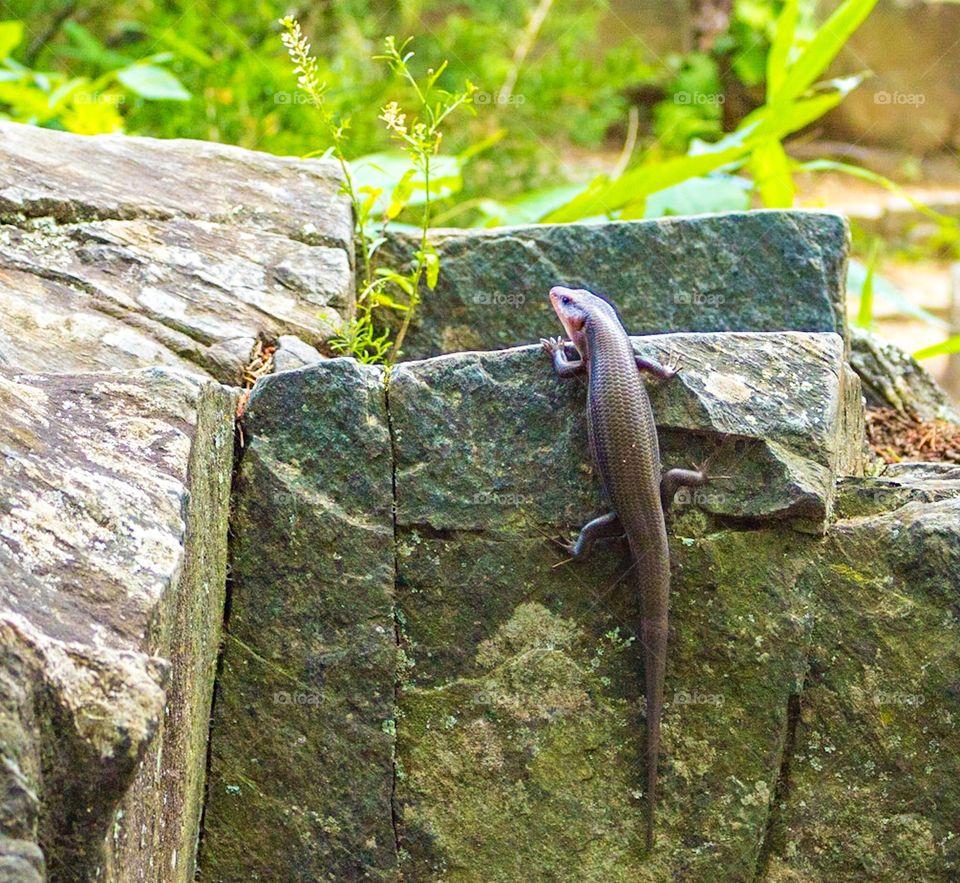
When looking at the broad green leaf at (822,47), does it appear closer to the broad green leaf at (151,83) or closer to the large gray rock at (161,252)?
the large gray rock at (161,252)

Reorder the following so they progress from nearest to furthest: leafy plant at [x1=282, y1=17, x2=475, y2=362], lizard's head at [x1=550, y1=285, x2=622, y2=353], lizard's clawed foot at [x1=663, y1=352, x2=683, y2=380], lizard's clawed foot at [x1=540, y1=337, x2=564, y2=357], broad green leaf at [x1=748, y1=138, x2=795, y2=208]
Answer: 1. lizard's clawed foot at [x1=663, y1=352, x2=683, y2=380]
2. lizard's clawed foot at [x1=540, y1=337, x2=564, y2=357]
3. leafy plant at [x1=282, y1=17, x2=475, y2=362]
4. lizard's head at [x1=550, y1=285, x2=622, y2=353]
5. broad green leaf at [x1=748, y1=138, x2=795, y2=208]

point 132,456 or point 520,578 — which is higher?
point 132,456

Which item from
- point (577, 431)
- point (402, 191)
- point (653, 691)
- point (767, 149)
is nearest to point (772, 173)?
point (767, 149)

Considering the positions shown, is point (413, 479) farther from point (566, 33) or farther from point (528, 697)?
point (566, 33)

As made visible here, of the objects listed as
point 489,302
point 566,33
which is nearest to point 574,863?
point 489,302

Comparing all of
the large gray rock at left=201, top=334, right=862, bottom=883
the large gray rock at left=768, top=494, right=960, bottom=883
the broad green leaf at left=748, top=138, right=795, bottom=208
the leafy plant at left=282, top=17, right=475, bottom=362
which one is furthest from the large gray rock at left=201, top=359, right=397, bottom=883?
the broad green leaf at left=748, top=138, right=795, bottom=208

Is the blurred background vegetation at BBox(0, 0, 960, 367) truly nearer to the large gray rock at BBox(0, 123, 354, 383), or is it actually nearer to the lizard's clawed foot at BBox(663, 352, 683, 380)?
the large gray rock at BBox(0, 123, 354, 383)

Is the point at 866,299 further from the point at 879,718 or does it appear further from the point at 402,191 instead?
the point at 879,718
